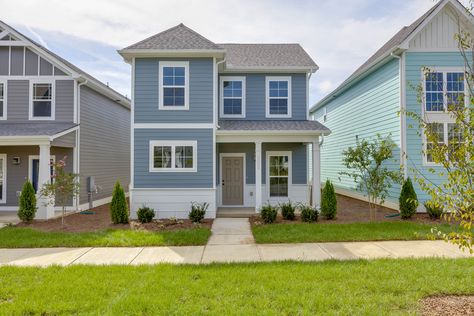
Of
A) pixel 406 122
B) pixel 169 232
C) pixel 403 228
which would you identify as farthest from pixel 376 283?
pixel 406 122

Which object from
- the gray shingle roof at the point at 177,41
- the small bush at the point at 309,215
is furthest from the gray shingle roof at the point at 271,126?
the small bush at the point at 309,215

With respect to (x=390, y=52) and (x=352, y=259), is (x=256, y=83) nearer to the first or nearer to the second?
(x=390, y=52)

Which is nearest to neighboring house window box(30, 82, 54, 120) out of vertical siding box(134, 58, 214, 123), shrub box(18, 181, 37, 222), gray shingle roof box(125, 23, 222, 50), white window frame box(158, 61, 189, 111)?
shrub box(18, 181, 37, 222)

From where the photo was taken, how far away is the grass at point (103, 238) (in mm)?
7609

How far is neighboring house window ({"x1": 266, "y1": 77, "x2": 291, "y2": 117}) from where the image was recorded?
13.4 m

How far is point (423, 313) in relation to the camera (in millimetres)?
4004

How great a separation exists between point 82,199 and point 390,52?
1358cm

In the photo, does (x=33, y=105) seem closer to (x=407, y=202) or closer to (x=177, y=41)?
(x=177, y=41)

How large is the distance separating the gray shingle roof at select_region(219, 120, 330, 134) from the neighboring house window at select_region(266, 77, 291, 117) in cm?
54

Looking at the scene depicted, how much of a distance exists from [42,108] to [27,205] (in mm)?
4454

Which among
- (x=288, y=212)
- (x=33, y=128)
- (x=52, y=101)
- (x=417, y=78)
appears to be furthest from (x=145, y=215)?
(x=417, y=78)

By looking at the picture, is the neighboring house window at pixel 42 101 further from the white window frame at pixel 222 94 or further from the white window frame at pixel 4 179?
the white window frame at pixel 222 94

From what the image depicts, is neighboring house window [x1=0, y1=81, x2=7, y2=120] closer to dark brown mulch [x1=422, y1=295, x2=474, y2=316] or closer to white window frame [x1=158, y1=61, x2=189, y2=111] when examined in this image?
white window frame [x1=158, y1=61, x2=189, y2=111]

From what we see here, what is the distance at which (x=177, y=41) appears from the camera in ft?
36.8
